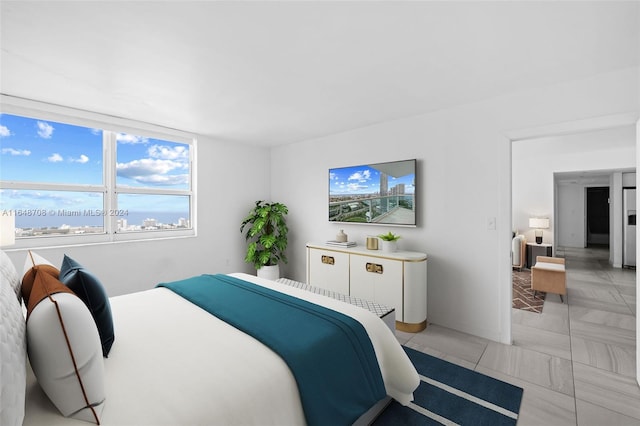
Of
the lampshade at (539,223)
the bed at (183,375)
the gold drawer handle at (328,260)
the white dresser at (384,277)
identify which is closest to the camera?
the bed at (183,375)

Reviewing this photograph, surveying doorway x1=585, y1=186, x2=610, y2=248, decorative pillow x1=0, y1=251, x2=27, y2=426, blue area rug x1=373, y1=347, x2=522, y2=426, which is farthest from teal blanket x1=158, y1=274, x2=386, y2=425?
doorway x1=585, y1=186, x2=610, y2=248

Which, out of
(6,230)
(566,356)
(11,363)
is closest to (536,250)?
(566,356)

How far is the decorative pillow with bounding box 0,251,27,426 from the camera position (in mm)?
731

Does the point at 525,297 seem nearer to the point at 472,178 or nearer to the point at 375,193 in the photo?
the point at 472,178

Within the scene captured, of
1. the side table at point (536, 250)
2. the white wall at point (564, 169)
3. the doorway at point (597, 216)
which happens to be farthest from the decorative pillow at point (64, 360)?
the doorway at point (597, 216)

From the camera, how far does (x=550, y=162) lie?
6.67 metres

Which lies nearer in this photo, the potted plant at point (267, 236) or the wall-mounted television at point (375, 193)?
the wall-mounted television at point (375, 193)

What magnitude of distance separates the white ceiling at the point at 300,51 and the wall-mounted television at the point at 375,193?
85cm

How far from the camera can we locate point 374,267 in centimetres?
339

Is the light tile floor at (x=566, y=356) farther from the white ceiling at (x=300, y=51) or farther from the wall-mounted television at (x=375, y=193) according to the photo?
the white ceiling at (x=300, y=51)

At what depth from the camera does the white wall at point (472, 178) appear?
2559 mm

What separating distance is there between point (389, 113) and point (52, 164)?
3.85m

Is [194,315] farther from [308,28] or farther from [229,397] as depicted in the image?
[308,28]

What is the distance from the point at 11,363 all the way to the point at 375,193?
137 inches
